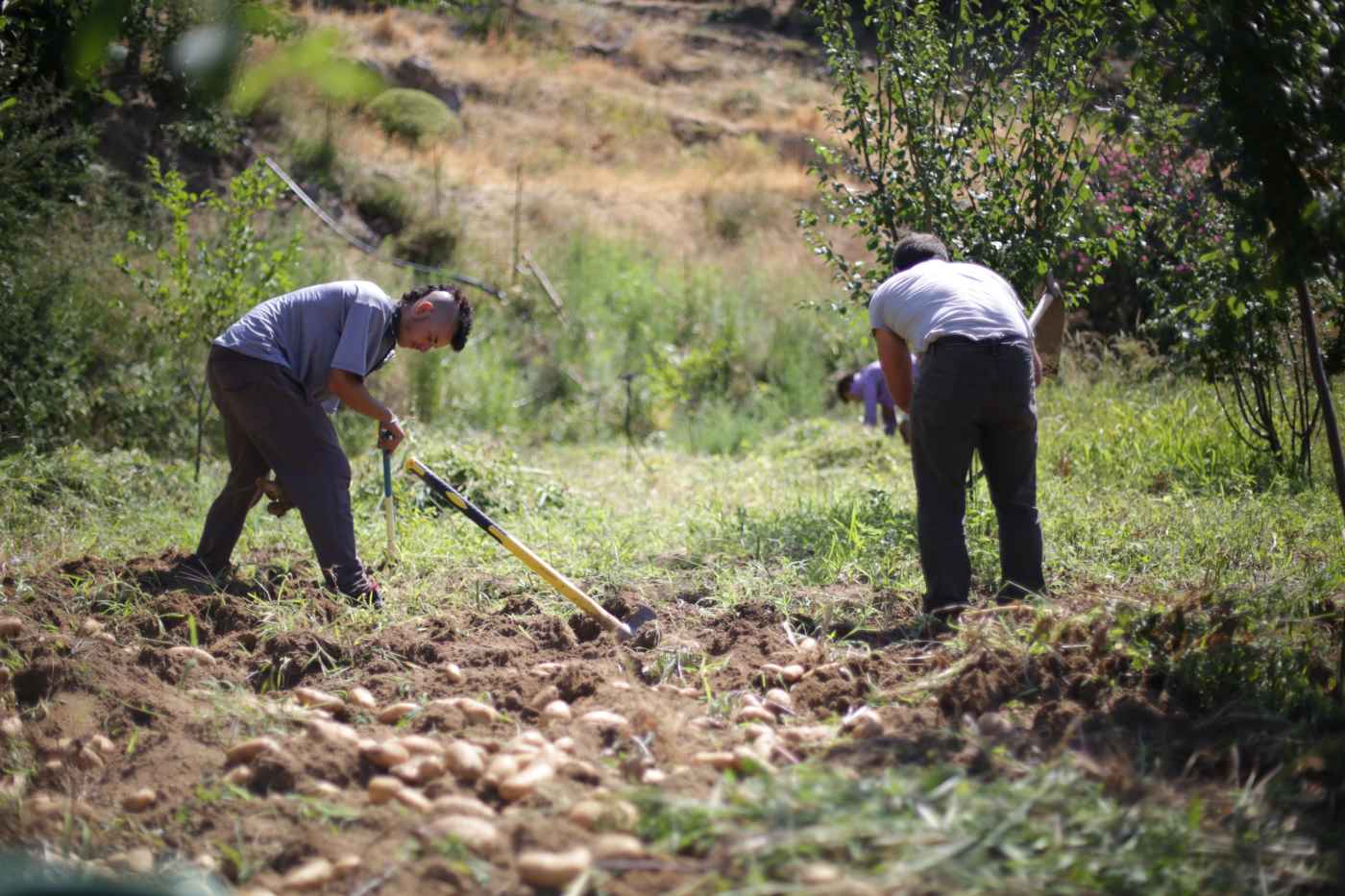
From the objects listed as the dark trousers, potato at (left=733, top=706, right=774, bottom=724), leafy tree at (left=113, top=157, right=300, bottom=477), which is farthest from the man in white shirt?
leafy tree at (left=113, top=157, right=300, bottom=477)

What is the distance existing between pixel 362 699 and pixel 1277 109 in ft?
11.1

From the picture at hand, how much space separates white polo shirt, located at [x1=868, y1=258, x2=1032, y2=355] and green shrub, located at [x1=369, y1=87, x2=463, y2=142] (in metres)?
14.6

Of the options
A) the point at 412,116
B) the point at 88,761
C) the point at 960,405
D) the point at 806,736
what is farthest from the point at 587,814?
the point at 412,116

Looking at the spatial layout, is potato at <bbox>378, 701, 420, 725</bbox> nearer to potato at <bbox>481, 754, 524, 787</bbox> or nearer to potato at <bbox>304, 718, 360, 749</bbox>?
potato at <bbox>304, 718, 360, 749</bbox>

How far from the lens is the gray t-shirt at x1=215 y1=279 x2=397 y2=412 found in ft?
16.4

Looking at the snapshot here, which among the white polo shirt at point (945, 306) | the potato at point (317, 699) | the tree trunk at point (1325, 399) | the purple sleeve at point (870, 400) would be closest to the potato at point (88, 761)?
the potato at point (317, 699)

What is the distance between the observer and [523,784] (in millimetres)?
2775

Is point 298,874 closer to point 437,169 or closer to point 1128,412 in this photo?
point 1128,412

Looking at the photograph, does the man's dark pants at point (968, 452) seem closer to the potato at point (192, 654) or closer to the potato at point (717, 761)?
the potato at point (717, 761)

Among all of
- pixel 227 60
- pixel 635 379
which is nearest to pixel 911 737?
pixel 635 379

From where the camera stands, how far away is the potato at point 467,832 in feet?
8.11

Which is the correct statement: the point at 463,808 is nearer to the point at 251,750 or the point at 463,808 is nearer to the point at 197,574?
the point at 251,750

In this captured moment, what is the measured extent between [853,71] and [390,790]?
4.94m

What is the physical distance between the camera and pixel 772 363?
1359 centimetres
